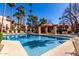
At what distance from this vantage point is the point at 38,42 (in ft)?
21.1

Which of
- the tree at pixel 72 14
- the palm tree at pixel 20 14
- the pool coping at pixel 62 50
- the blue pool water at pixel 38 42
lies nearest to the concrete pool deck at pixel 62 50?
the pool coping at pixel 62 50

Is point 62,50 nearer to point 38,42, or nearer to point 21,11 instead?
point 38,42

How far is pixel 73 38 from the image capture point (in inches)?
251

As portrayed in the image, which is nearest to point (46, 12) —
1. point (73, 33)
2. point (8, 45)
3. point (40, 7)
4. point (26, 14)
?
point (40, 7)

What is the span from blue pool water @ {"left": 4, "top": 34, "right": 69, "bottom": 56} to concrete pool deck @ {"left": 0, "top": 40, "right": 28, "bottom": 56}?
129mm

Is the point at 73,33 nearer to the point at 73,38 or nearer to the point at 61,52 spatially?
the point at 73,38

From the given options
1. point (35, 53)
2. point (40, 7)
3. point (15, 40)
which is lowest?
point (35, 53)

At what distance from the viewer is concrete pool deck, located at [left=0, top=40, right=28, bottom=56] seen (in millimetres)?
6238

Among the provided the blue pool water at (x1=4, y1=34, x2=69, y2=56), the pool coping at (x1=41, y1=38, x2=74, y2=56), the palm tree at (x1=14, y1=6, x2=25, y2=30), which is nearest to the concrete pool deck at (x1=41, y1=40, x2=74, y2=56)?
the pool coping at (x1=41, y1=38, x2=74, y2=56)

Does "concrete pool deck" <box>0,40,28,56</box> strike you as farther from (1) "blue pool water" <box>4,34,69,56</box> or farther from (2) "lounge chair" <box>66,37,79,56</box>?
(2) "lounge chair" <box>66,37,79,56</box>

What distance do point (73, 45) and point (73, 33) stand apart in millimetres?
384

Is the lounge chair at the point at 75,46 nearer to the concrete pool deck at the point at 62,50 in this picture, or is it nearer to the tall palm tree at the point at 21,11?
the concrete pool deck at the point at 62,50

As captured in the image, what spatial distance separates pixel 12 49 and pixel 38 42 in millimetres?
856

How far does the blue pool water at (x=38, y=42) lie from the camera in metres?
6.35
